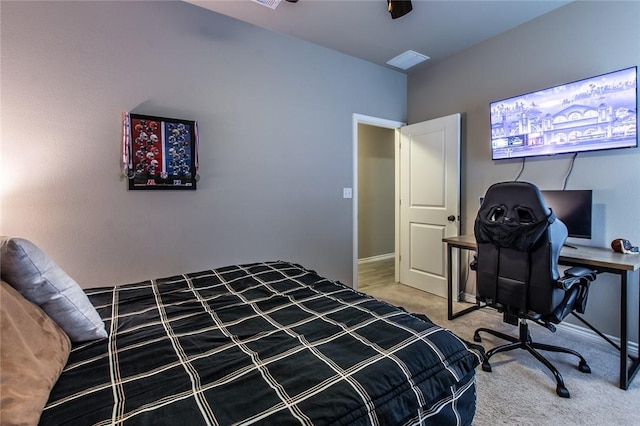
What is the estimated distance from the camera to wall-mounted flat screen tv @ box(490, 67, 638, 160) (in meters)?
2.10

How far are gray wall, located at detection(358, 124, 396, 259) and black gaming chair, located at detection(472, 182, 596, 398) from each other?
10.4 feet

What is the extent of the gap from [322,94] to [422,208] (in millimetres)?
1756

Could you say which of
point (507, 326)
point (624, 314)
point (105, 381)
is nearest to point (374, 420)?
point (105, 381)

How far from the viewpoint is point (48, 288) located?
1.03 metres

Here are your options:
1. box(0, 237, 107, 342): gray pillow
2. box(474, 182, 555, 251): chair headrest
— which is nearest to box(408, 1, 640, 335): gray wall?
box(474, 182, 555, 251): chair headrest

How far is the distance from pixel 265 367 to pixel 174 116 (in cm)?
217

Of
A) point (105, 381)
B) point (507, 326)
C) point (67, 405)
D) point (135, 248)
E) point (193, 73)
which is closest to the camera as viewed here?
point (67, 405)

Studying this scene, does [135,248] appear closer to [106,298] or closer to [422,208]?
[106,298]

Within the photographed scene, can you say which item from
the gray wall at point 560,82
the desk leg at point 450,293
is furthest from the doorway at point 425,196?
the desk leg at point 450,293

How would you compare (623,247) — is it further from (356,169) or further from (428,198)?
(356,169)

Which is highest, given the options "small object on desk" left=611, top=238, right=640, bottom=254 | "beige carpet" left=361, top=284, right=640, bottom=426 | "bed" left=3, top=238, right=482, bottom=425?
"small object on desk" left=611, top=238, right=640, bottom=254

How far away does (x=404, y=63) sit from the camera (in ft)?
11.4

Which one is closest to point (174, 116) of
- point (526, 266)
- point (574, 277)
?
point (526, 266)

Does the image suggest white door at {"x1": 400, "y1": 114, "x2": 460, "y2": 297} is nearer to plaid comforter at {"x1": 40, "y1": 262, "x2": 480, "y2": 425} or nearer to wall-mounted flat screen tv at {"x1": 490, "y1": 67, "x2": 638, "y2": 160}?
wall-mounted flat screen tv at {"x1": 490, "y1": 67, "x2": 638, "y2": 160}
